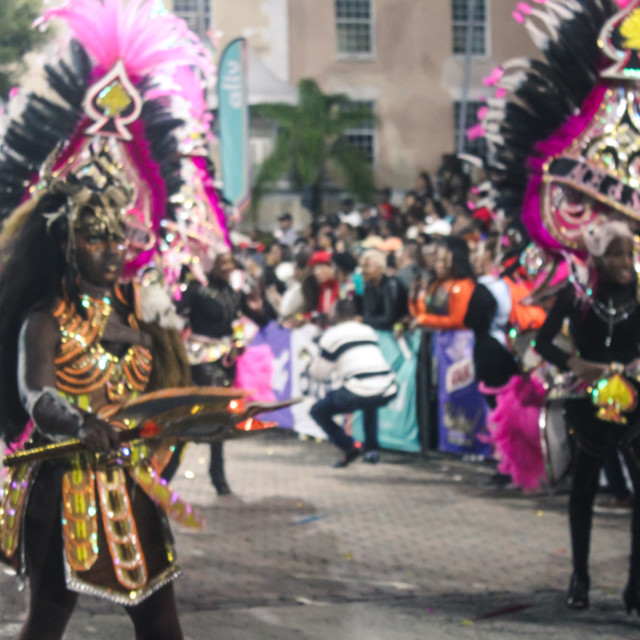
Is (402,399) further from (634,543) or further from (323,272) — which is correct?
→ (634,543)

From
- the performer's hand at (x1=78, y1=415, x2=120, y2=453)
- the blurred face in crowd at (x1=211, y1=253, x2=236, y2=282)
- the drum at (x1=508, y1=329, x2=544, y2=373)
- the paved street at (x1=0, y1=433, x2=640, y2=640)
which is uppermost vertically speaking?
the blurred face in crowd at (x1=211, y1=253, x2=236, y2=282)

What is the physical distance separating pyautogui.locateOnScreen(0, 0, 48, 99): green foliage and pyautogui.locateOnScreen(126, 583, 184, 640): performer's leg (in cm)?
2506

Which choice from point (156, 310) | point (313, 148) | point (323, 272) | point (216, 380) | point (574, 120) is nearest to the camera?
point (156, 310)

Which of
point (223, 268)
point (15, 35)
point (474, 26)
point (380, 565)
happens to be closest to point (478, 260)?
point (223, 268)

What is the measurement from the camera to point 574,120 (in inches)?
243

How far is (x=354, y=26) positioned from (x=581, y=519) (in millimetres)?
25276

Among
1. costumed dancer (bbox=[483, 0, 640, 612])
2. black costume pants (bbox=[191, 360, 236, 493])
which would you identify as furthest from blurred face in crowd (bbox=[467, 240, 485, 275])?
costumed dancer (bbox=[483, 0, 640, 612])

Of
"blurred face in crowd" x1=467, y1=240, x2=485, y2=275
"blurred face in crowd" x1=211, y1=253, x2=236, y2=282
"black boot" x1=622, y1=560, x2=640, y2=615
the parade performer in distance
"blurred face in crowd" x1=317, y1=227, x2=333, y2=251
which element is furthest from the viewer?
"blurred face in crowd" x1=317, y1=227, x2=333, y2=251

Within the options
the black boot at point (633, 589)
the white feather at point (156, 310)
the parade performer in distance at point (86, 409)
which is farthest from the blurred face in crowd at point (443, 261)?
the white feather at point (156, 310)

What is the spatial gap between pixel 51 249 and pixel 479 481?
6.34 m

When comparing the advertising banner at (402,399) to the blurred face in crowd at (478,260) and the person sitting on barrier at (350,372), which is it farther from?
the blurred face in crowd at (478,260)

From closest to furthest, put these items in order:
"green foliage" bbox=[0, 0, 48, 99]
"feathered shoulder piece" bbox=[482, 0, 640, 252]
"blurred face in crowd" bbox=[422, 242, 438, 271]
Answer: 1. "feathered shoulder piece" bbox=[482, 0, 640, 252]
2. "blurred face in crowd" bbox=[422, 242, 438, 271]
3. "green foliage" bbox=[0, 0, 48, 99]

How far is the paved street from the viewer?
18.4 ft

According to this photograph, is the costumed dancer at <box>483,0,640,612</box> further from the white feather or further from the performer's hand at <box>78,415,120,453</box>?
the performer's hand at <box>78,415,120,453</box>
